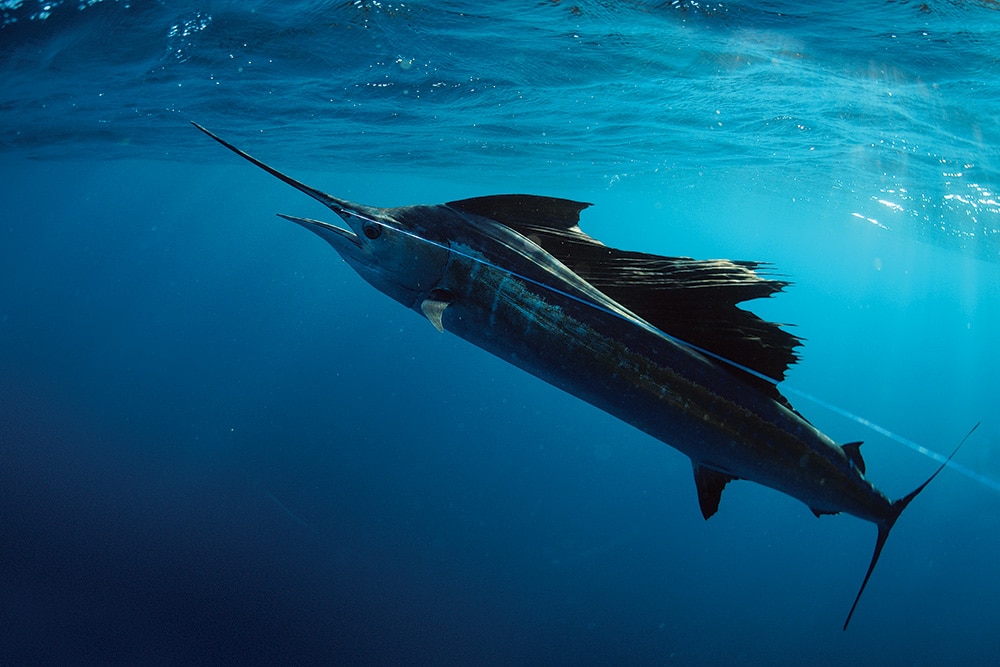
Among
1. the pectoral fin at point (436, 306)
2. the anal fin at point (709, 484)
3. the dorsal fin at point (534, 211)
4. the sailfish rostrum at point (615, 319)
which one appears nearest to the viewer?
Answer: the pectoral fin at point (436, 306)

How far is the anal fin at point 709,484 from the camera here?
2584 mm

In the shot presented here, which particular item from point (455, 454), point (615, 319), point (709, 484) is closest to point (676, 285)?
point (615, 319)

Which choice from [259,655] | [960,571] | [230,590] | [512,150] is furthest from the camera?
[960,571]

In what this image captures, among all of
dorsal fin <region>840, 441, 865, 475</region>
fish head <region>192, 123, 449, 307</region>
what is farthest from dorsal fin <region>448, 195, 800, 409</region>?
dorsal fin <region>840, 441, 865, 475</region>

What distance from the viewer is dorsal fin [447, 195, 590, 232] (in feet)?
8.07

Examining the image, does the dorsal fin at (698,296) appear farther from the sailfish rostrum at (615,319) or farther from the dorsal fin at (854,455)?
the dorsal fin at (854,455)

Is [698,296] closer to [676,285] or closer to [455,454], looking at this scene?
[676,285]

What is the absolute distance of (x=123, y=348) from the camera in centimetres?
3950

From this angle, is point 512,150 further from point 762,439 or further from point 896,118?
point 762,439

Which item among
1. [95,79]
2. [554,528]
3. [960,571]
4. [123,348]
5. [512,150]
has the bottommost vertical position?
[960,571]

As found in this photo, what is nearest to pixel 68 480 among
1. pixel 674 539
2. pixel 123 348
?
pixel 674 539

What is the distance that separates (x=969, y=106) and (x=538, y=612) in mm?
14244

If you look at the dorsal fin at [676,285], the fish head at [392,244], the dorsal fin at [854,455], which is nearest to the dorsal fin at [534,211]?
the dorsal fin at [676,285]

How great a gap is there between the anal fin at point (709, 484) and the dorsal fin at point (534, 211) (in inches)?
50.6
